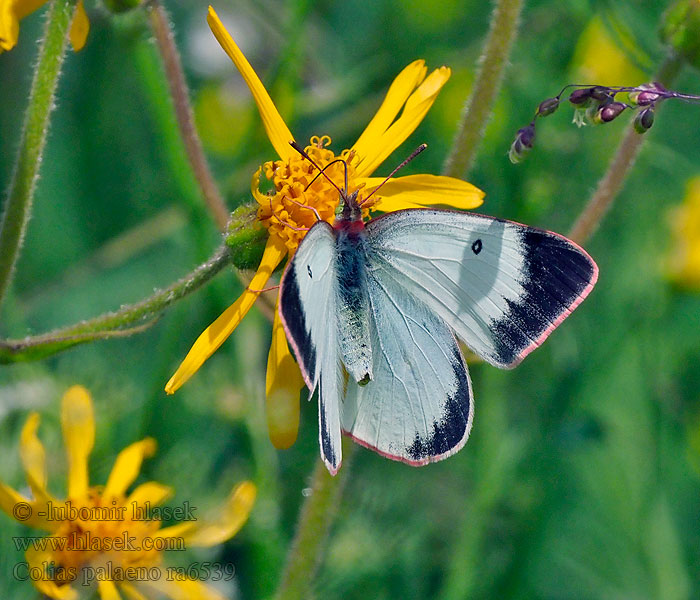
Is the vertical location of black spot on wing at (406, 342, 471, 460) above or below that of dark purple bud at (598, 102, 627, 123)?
below

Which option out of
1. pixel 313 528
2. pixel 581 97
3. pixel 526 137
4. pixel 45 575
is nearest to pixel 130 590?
pixel 45 575

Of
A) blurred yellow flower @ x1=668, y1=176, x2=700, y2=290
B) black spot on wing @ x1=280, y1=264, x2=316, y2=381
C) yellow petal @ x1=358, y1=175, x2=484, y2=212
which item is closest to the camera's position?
black spot on wing @ x1=280, y1=264, x2=316, y2=381

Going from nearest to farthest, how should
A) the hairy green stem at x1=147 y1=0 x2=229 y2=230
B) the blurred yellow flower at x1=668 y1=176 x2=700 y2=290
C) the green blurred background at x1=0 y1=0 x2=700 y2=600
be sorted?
the hairy green stem at x1=147 y1=0 x2=229 y2=230 < the green blurred background at x1=0 y1=0 x2=700 y2=600 < the blurred yellow flower at x1=668 y1=176 x2=700 y2=290

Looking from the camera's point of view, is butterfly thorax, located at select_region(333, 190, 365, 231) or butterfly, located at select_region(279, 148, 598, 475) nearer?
butterfly, located at select_region(279, 148, 598, 475)

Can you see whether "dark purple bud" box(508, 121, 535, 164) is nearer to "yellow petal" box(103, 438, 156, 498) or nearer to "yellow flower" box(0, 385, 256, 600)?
"yellow flower" box(0, 385, 256, 600)

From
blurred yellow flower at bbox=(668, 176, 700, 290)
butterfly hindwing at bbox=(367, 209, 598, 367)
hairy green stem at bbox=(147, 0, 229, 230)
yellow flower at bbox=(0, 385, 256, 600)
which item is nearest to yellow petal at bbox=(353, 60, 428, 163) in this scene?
butterfly hindwing at bbox=(367, 209, 598, 367)

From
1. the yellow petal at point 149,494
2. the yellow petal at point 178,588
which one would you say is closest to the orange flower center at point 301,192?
the yellow petal at point 149,494

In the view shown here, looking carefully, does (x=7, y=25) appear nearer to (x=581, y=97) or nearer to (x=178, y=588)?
(x=581, y=97)

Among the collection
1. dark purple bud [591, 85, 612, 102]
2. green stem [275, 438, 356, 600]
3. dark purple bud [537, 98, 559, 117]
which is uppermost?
dark purple bud [537, 98, 559, 117]
